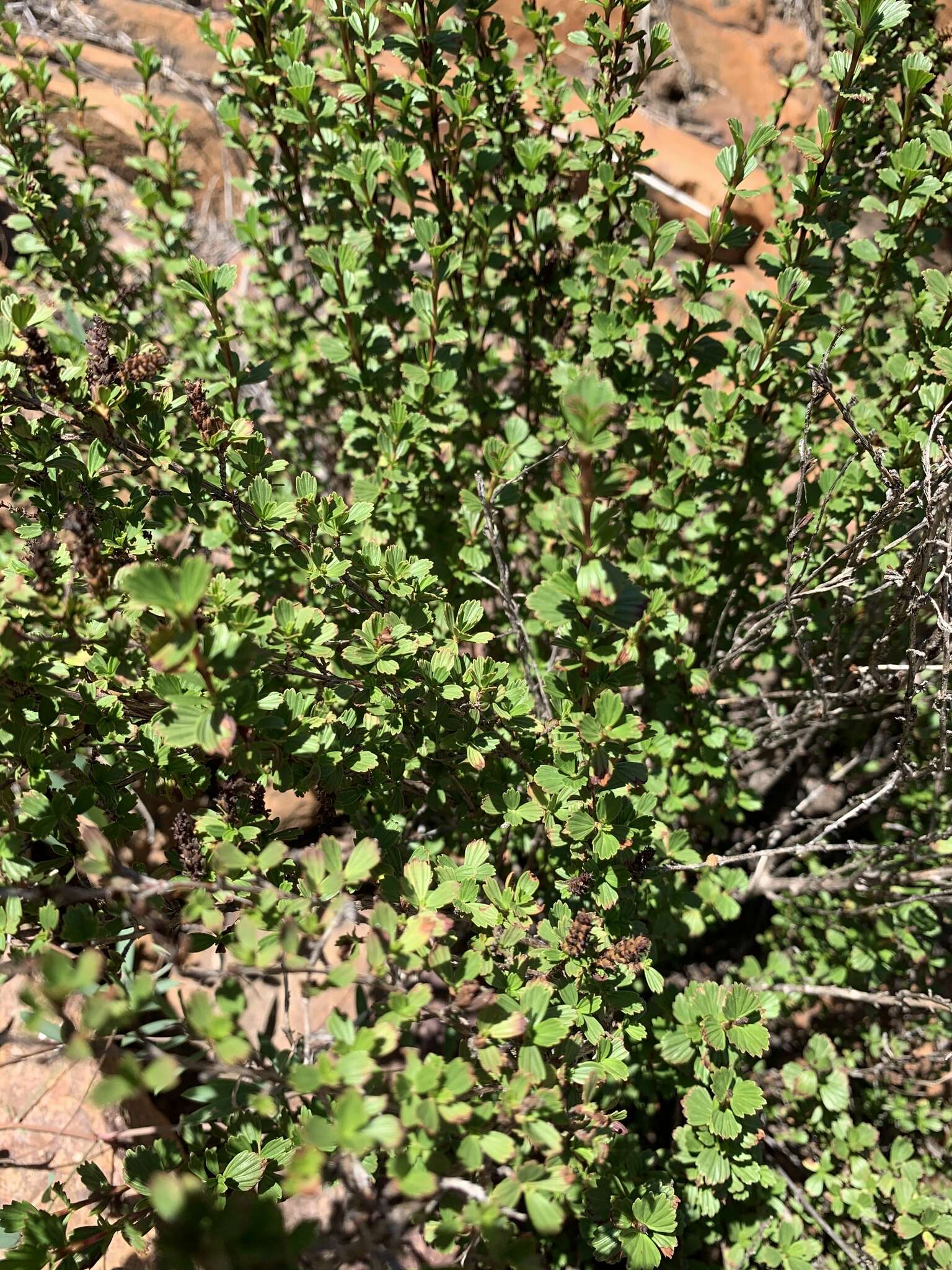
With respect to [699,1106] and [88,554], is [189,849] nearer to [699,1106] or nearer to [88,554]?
[88,554]

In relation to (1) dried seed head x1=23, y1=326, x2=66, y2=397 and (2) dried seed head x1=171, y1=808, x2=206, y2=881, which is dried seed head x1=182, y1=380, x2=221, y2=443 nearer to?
(1) dried seed head x1=23, y1=326, x2=66, y2=397

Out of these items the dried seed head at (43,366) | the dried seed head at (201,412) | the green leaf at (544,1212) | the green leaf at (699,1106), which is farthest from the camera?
the green leaf at (699,1106)

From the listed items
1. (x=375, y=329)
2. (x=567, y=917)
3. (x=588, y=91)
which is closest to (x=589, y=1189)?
(x=567, y=917)

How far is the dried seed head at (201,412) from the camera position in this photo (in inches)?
66.1

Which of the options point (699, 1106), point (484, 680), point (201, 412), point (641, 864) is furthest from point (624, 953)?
point (201, 412)

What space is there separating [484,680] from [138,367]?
94 cm

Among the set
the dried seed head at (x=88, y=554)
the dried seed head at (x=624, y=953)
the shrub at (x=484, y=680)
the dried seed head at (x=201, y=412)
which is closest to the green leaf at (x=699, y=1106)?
the shrub at (x=484, y=680)

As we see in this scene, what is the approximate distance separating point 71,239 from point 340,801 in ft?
6.26

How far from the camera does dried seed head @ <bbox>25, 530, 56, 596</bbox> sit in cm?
133

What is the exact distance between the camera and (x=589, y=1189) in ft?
5.26

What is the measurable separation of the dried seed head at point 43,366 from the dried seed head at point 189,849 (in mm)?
878

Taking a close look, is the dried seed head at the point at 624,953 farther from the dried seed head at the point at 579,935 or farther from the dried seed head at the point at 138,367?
the dried seed head at the point at 138,367

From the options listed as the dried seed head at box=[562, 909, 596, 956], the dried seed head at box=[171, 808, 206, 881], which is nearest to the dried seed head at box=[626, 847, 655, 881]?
the dried seed head at box=[562, 909, 596, 956]

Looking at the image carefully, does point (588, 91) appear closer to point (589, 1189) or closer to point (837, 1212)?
point (589, 1189)
